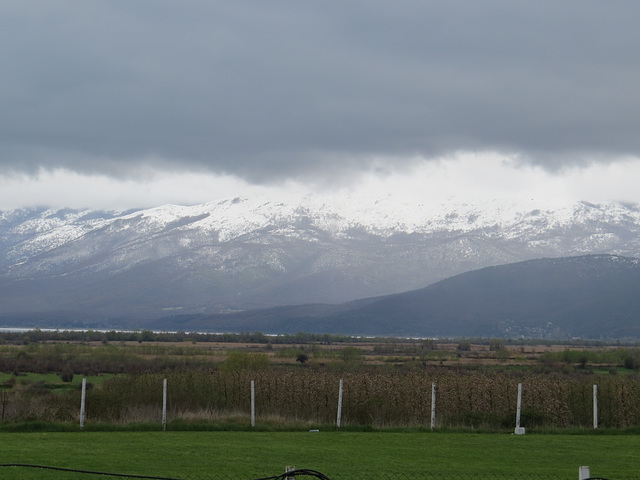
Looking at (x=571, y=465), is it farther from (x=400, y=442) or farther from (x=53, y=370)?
(x=53, y=370)

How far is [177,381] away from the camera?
38000 millimetres

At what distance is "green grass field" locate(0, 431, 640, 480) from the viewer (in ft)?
70.8

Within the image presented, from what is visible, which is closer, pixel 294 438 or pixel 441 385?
pixel 294 438

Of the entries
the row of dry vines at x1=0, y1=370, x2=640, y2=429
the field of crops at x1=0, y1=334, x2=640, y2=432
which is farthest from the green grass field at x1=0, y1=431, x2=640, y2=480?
the row of dry vines at x1=0, y1=370, x2=640, y2=429

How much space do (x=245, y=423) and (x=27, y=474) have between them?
1243 cm

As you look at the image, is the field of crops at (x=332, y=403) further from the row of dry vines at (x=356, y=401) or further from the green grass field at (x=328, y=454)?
the green grass field at (x=328, y=454)

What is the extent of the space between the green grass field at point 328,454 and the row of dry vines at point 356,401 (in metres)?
3.46

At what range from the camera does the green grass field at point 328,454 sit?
21.6 m

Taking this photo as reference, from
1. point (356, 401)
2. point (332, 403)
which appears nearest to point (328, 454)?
point (356, 401)

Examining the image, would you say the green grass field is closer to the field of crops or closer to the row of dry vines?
the field of crops

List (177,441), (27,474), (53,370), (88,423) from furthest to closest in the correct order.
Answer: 1. (53,370)
2. (88,423)
3. (177,441)
4. (27,474)

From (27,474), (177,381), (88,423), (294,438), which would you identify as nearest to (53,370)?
(177,381)

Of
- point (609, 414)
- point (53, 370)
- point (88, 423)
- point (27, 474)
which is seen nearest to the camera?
point (27, 474)

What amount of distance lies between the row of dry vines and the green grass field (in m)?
3.46
